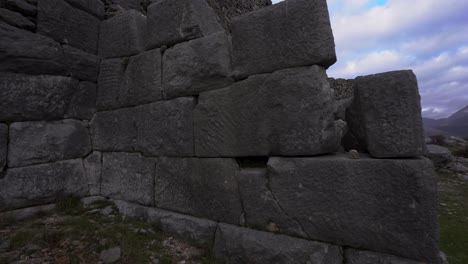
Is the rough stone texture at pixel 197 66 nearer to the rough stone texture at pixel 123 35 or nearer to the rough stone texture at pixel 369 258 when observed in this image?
the rough stone texture at pixel 123 35

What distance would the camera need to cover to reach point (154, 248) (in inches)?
97.7

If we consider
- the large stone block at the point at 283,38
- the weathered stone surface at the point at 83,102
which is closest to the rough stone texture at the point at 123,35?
the weathered stone surface at the point at 83,102

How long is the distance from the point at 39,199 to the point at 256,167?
2649mm

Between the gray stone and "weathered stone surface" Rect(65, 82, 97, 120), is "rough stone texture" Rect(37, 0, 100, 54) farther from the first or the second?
"weathered stone surface" Rect(65, 82, 97, 120)

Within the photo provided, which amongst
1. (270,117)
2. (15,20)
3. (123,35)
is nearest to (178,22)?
(123,35)

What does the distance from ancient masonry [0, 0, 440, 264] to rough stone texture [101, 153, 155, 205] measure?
0.02 meters

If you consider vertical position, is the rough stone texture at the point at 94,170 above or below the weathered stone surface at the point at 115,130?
below

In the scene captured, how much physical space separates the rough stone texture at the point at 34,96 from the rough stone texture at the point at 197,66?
146 centimetres

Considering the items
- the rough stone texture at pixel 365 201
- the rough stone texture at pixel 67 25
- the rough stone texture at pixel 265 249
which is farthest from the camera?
the rough stone texture at pixel 67 25

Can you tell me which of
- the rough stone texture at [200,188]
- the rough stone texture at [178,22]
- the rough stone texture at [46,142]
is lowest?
the rough stone texture at [200,188]

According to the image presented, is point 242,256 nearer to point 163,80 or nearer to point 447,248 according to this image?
point 163,80

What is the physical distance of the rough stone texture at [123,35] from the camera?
3.38m

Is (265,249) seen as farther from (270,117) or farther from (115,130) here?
(115,130)

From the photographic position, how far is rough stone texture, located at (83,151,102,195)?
11.6 ft
